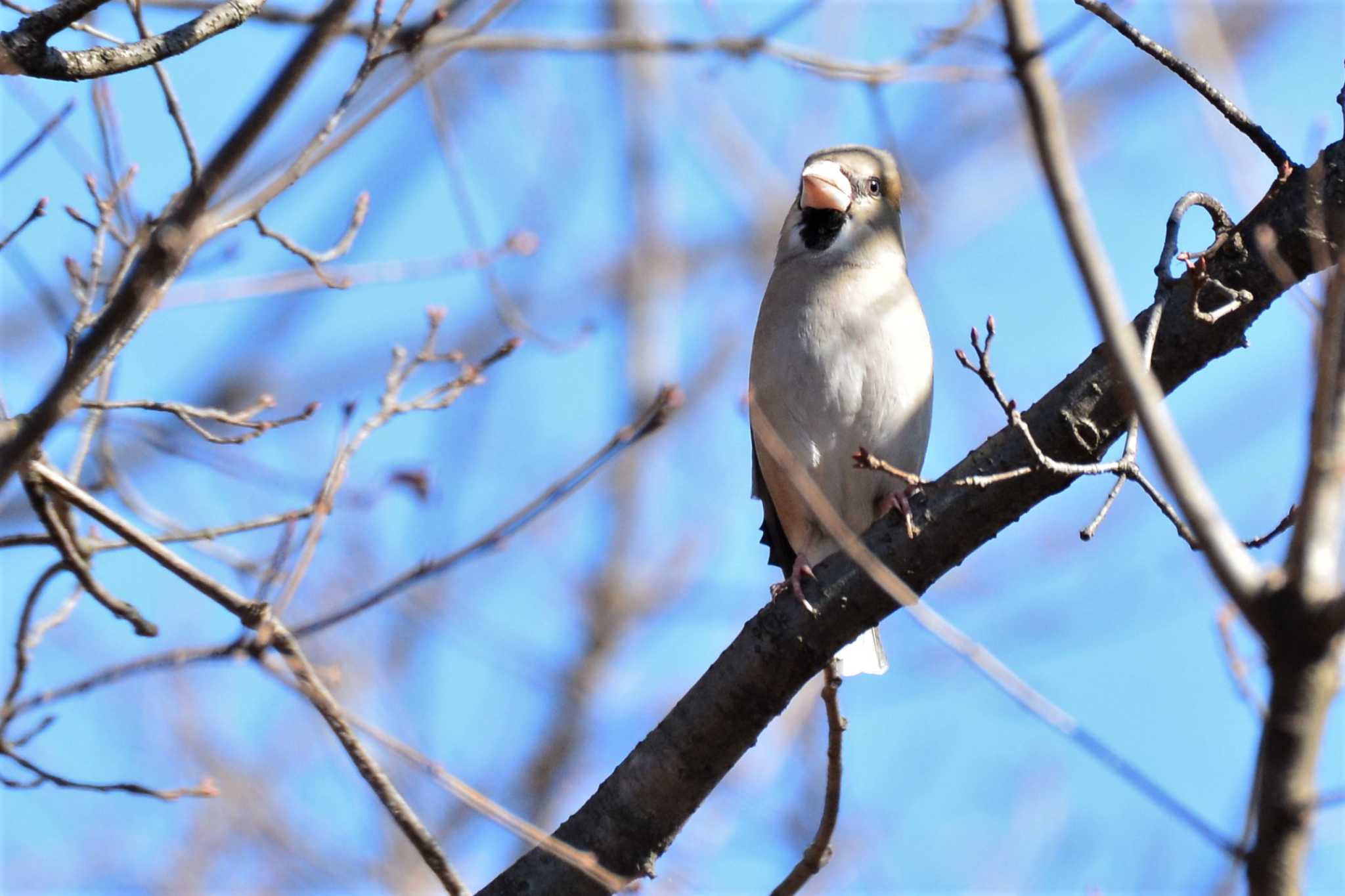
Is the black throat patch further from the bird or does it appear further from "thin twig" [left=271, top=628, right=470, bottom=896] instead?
"thin twig" [left=271, top=628, right=470, bottom=896]

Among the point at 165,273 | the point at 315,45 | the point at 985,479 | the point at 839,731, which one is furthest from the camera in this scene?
the point at 839,731

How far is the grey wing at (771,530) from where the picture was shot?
488 centimetres

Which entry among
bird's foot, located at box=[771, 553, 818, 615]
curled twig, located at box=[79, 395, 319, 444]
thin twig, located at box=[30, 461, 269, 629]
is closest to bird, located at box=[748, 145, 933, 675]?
bird's foot, located at box=[771, 553, 818, 615]

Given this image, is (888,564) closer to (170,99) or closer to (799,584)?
(799,584)

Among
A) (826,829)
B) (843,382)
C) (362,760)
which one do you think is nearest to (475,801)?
(362,760)

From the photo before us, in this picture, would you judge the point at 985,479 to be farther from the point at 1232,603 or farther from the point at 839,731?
the point at 1232,603

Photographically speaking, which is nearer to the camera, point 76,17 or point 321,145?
point 76,17

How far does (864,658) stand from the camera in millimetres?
4742

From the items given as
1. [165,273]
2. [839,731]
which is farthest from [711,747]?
[165,273]

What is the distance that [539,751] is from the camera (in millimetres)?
9594

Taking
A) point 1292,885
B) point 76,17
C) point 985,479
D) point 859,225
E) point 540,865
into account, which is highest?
point 859,225

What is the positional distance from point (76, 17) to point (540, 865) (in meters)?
2.02

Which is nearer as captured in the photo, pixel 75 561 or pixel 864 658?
pixel 75 561

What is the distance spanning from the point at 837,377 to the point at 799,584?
4.16ft
